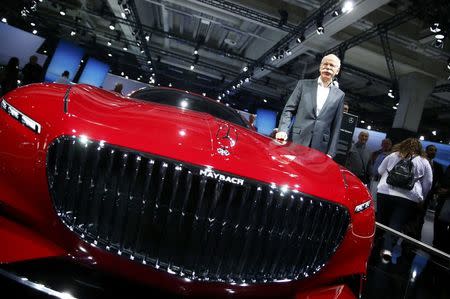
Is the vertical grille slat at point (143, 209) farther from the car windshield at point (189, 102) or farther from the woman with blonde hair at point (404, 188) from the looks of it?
the woman with blonde hair at point (404, 188)

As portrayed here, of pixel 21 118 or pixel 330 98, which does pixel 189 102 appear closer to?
pixel 330 98

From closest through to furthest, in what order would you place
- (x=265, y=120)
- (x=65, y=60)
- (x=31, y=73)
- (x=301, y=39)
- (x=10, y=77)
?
(x=10, y=77) → (x=31, y=73) → (x=301, y=39) → (x=65, y=60) → (x=265, y=120)

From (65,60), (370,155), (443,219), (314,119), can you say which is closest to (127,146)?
(314,119)

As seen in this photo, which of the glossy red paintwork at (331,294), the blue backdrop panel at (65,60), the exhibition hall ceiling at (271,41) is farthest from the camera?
the blue backdrop panel at (65,60)

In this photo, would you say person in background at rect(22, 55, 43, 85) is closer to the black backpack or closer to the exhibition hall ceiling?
the exhibition hall ceiling

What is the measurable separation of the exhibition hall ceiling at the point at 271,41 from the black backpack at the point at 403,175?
15.3 ft

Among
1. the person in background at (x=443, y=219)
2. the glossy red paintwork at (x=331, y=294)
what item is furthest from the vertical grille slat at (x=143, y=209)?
the person in background at (x=443, y=219)

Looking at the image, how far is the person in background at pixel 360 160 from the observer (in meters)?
6.87

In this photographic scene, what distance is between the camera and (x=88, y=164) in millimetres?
1375

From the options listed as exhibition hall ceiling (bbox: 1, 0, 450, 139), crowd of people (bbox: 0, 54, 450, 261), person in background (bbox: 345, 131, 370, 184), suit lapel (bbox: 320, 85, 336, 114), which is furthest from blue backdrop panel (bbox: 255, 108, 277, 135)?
suit lapel (bbox: 320, 85, 336, 114)

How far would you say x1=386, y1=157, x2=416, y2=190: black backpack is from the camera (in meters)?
4.58

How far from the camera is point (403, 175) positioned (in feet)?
15.1

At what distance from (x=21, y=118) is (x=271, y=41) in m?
13.3

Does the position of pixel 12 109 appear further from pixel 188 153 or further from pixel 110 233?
pixel 188 153
